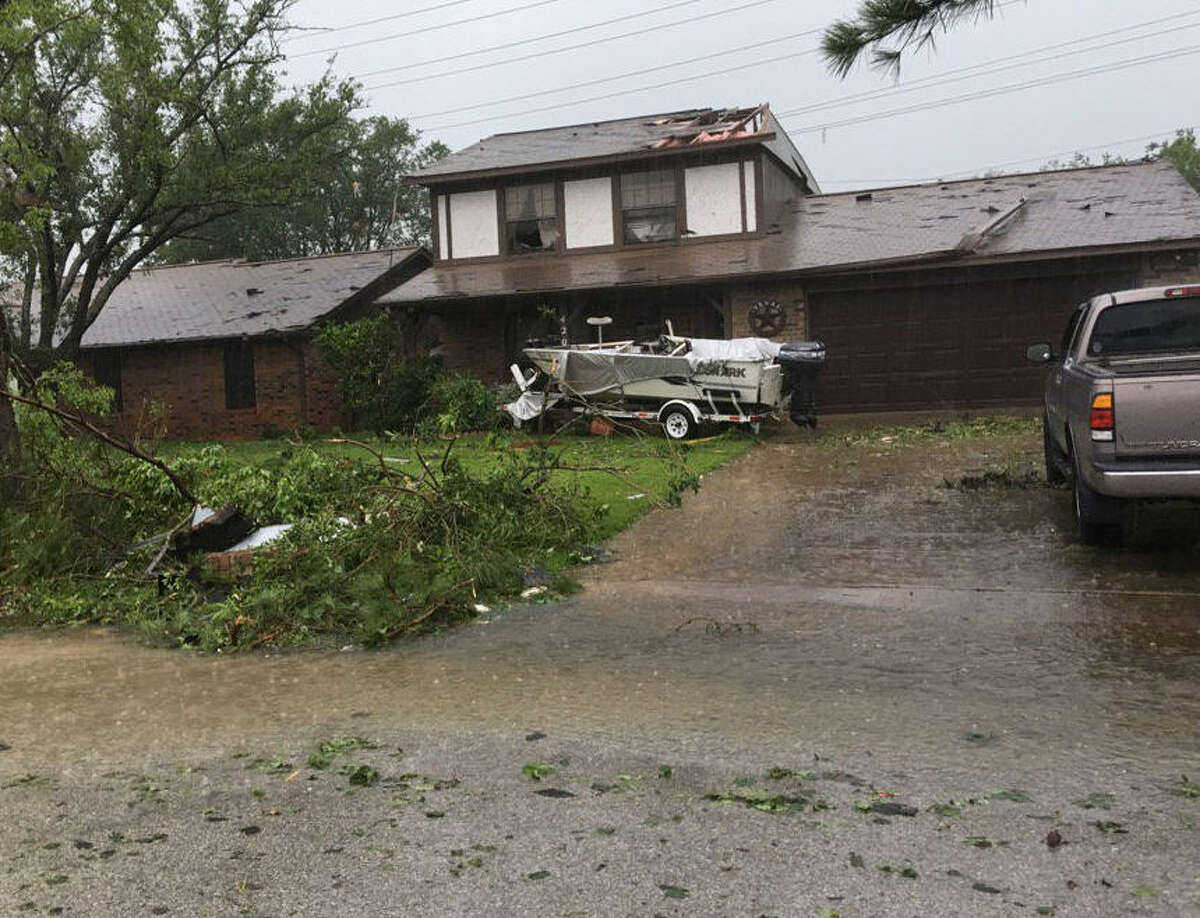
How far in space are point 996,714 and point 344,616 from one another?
4296 millimetres

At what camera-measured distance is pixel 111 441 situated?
350 inches

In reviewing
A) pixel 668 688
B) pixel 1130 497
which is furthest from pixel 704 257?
pixel 668 688

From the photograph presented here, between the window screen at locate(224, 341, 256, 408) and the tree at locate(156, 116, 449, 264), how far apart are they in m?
23.1

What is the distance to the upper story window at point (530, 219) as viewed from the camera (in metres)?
24.1

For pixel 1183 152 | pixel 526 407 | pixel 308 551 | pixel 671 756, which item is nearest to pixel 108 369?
pixel 526 407

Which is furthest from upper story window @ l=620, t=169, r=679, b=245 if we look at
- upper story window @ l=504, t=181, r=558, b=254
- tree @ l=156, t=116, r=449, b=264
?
tree @ l=156, t=116, r=449, b=264

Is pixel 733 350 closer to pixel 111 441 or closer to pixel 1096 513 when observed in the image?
pixel 1096 513

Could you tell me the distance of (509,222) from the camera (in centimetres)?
2425

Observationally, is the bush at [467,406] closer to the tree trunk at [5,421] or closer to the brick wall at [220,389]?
the brick wall at [220,389]

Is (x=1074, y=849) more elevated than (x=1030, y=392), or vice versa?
(x=1030, y=392)

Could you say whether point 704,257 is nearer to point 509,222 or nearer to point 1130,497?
point 509,222

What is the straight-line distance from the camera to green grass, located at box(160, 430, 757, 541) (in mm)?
10844

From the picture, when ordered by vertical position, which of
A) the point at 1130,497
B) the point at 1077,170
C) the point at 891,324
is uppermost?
the point at 1077,170

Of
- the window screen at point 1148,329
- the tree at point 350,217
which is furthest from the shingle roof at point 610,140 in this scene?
the tree at point 350,217
